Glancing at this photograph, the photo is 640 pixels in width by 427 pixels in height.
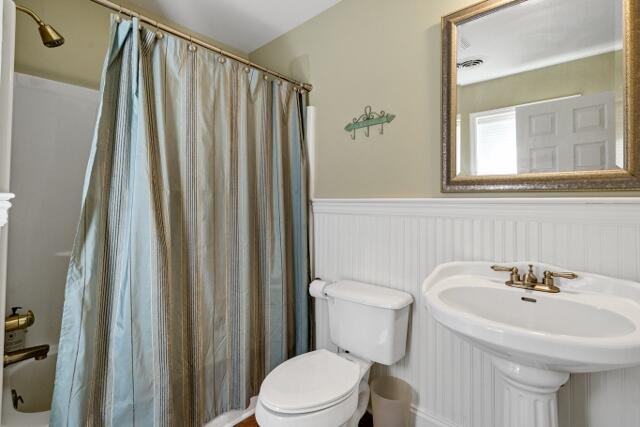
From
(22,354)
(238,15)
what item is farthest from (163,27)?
(22,354)

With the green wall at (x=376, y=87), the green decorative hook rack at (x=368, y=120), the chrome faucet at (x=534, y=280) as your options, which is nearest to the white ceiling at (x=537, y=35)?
the green wall at (x=376, y=87)

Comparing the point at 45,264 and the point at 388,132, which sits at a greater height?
the point at 388,132

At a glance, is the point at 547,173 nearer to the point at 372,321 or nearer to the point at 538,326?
the point at 538,326

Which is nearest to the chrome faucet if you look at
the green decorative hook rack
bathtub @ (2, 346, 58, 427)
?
the green decorative hook rack

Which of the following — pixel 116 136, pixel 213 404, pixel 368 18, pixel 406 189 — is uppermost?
pixel 368 18

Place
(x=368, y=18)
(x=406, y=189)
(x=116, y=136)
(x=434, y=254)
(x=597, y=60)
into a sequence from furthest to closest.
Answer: (x=368, y=18) < (x=406, y=189) < (x=434, y=254) < (x=116, y=136) < (x=597, y=60)

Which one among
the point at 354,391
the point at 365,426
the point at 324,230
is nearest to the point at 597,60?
the point at 324,230

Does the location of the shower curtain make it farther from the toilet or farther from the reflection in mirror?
the reflection in mirror

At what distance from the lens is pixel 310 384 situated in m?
1.26

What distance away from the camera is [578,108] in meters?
1.10

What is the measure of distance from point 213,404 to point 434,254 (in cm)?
129

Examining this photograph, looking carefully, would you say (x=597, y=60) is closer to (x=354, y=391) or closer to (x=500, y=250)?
(x=500, y=250)

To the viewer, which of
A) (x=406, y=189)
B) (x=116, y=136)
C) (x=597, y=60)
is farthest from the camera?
(x=406, y=189)

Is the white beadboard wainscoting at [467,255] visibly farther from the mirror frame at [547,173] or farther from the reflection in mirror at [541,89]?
the reflection in mirror at [541,89]
